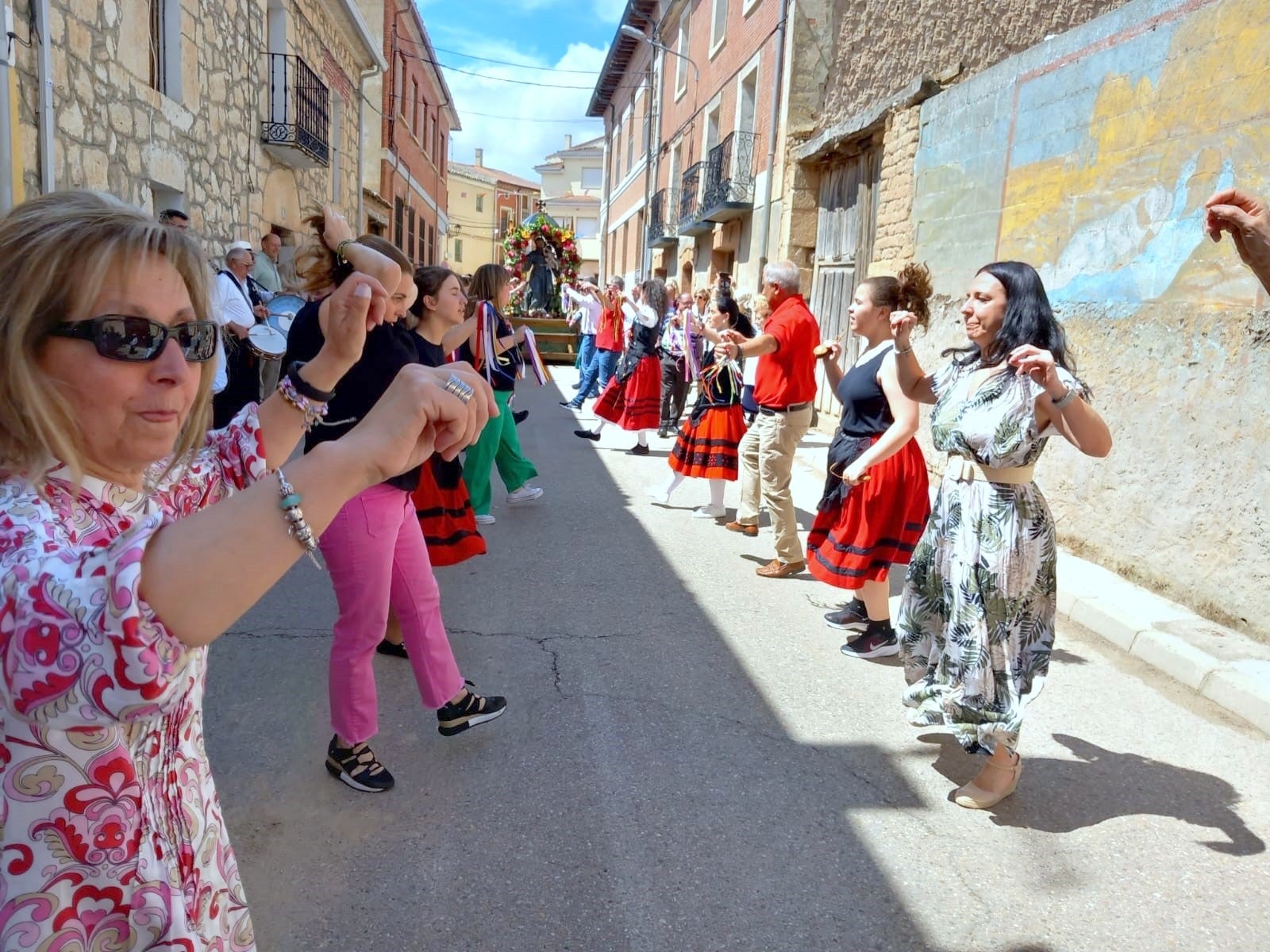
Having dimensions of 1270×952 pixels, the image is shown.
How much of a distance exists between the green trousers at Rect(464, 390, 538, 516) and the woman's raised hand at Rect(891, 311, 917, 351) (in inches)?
111

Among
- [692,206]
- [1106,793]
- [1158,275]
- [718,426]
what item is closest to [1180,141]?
[1158,275]

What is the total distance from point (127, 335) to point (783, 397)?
4.77 meters

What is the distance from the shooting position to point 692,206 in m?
18.3

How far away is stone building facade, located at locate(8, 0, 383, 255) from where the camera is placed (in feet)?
21.2

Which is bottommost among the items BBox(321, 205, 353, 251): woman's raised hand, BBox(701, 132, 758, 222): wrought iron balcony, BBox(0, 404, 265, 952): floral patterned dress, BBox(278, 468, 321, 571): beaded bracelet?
BBox(0, 404, 265, 952): floral patterned dress

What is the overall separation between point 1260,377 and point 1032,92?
10.5ft

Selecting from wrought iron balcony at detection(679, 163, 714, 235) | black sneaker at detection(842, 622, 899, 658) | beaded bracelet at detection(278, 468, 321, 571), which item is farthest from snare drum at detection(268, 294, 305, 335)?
wrought iron balcony at detection(679, 163, 714, 235)

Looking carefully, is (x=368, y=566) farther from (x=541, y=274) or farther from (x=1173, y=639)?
(x=541, y=274)

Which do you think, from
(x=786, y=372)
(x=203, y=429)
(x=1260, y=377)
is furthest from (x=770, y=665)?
(x=203, y=429)

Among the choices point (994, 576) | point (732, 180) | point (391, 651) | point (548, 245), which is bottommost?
point (391, 651)

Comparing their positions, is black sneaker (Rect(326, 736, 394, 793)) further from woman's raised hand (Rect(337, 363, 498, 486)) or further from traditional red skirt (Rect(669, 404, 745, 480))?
traditional red skirt (Rect(669, 404, 745, 480))

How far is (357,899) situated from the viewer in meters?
2.38

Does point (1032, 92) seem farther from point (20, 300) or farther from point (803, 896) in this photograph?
point (20, 300)

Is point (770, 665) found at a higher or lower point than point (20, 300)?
lower
